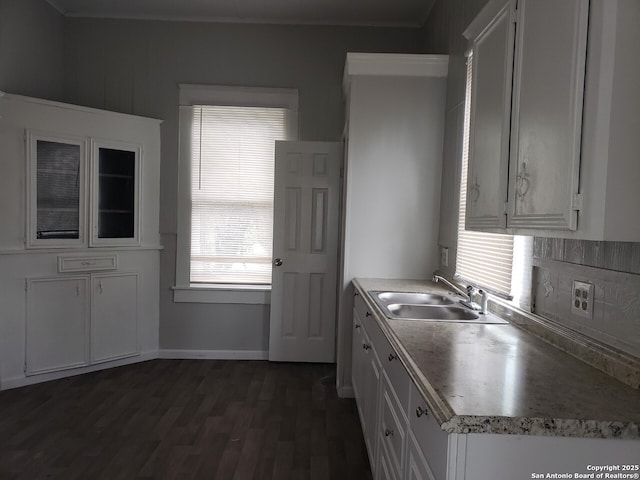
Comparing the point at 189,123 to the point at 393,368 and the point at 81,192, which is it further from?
the point at 393,368

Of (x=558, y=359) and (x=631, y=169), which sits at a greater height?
(x=631, y=169)

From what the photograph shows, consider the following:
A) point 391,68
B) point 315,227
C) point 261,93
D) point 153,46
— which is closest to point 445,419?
point 391,68

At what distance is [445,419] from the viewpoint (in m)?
1.02

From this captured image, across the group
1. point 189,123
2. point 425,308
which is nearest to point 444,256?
point 425,308

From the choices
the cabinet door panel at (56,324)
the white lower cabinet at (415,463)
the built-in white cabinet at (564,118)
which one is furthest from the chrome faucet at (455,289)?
the cabinet door panel at (56,324)

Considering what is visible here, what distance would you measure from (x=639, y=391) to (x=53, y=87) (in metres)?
4.45

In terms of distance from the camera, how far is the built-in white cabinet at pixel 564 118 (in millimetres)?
1043

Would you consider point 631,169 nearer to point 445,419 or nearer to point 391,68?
point 445,419

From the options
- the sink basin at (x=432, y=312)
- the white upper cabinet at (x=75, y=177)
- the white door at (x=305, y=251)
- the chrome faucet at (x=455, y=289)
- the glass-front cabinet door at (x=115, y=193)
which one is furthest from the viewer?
the white door at (x=305, y=251)

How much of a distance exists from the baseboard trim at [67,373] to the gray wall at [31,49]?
2.14 meters

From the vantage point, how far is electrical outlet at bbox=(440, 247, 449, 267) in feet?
9.78

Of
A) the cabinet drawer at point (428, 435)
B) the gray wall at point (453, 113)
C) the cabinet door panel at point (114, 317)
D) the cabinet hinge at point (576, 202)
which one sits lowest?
the cabinet door panel at point (114, 317)

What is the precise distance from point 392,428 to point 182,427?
161cm

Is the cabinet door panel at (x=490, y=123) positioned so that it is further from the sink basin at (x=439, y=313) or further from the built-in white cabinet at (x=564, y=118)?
the sink basin at (x=439, y=313)
